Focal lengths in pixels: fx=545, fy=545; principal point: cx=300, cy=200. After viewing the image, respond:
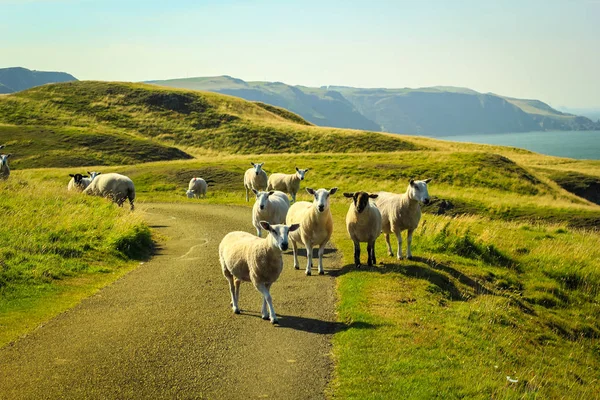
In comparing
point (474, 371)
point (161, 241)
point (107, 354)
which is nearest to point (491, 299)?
point (474, 371)

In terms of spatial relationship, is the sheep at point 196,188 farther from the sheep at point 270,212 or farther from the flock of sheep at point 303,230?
the sheep at point 270,212

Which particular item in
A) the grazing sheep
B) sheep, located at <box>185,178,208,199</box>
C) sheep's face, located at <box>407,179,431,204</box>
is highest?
sheep's face, located at <box>407,179,431,204</box>

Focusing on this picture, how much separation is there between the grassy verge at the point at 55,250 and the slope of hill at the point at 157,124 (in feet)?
148

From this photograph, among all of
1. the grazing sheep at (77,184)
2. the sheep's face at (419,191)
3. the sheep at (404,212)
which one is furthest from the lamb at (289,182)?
the sheep's face at (419,191)

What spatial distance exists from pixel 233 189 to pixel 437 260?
2944cm

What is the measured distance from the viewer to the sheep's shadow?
12484 millimetres

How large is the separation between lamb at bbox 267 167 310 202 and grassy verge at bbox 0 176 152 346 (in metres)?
10.7

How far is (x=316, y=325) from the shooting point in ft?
42.0

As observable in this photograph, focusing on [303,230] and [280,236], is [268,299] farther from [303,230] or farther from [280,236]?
[303,230]

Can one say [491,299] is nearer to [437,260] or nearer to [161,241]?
[437,260]

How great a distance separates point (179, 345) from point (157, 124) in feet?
305

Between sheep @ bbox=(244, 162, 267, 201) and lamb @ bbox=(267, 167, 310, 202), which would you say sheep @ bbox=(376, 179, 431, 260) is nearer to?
lamb @ bbox=(267, 167, 310, 202)

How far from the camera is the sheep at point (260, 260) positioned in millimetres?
12398

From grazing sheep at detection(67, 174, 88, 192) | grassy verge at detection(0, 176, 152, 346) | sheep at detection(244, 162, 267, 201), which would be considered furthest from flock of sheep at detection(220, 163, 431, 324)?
grazing sheep at detection(67, 174, 88, 192)
